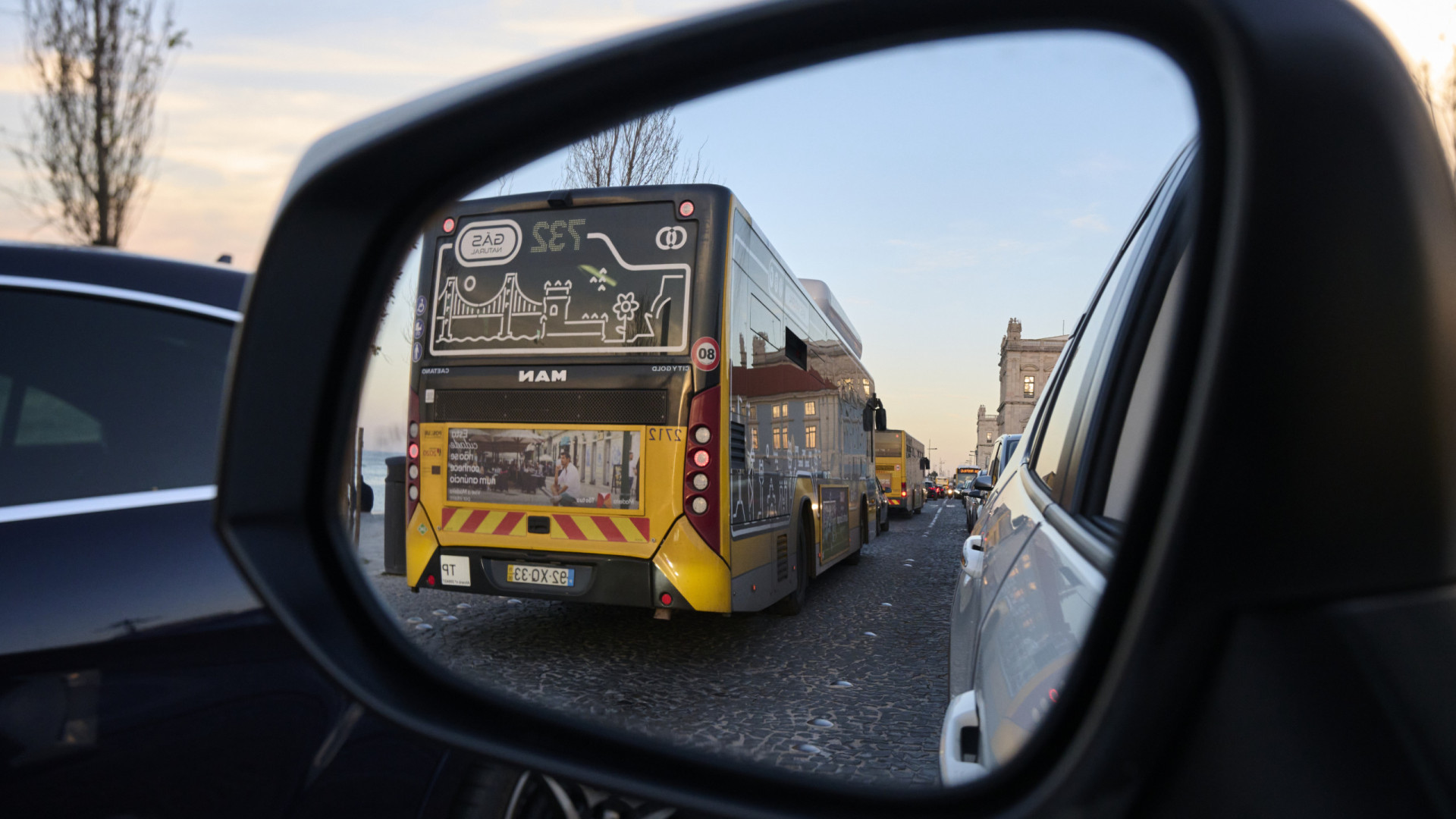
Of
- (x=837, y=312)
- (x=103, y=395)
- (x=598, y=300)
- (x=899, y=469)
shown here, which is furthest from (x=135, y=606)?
(x=899, y=469)

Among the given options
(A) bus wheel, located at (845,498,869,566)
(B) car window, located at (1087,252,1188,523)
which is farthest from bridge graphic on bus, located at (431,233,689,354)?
(A) bus wheel, located at (845,498,869,566)

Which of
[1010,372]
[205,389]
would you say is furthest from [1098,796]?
[205,389]

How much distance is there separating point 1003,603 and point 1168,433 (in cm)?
105

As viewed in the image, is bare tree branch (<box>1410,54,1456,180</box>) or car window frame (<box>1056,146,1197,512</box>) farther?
car window frame (<box>1056,146,1197,512</box>)

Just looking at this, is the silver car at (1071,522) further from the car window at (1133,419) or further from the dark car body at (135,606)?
the dark car body at (135,606)

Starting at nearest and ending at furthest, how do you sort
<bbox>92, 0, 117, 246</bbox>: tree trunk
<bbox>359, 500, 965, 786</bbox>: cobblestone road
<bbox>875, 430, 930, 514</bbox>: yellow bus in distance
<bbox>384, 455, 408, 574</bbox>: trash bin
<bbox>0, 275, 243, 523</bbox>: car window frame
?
<bbox>384, 455, 408, 574</bbox>: trash bin < <bbox>359, 500, 965, 786</bbox>: cobblestone road < <bbox>0, 275, 243, 523</bbox>: car window frame < <bbox>92, 0, 117, 246</bbox>: tree trunk < <bbox>875, 430, 930, 514</bbox>: yellow bus in distance

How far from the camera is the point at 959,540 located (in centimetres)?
1823

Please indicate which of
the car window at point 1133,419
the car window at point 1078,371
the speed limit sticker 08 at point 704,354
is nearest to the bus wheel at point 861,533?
the speed limit sticker 08 at point 704,354

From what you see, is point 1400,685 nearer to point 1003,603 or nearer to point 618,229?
point 1003,603

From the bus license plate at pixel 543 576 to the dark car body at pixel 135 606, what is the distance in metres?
3.94

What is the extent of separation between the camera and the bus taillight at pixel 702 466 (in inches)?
249

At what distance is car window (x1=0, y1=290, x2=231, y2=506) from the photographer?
223cm

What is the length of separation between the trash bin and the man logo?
4.28 metres

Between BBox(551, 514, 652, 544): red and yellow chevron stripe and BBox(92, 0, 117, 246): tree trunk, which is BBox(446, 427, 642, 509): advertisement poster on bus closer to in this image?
BBox(551, 514, 652, 544): red and yellow chevron stripe
